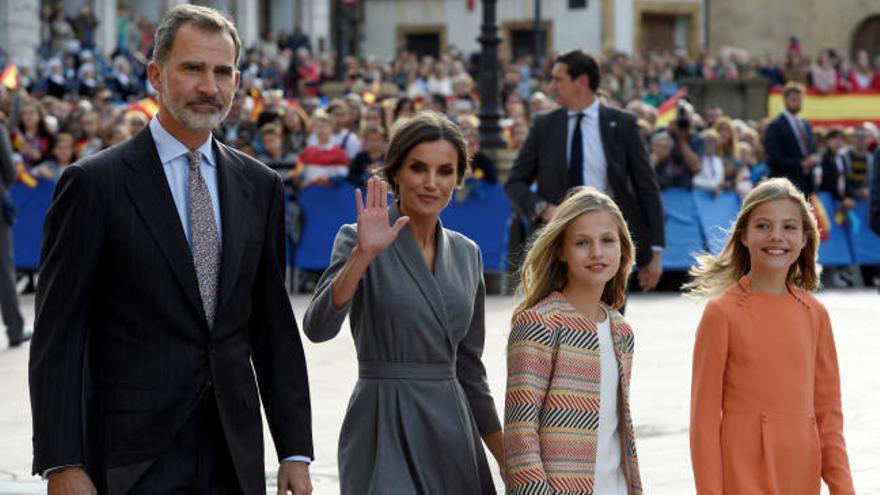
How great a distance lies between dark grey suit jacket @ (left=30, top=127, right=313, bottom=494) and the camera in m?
4.25

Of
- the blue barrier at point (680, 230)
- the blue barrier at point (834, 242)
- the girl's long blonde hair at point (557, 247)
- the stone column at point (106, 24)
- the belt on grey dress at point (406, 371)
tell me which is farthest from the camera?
the stone column at point (106, 24)

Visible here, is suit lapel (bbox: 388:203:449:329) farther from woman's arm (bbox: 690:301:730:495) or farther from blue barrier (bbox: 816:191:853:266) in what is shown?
blue barrier (bbox: 816:191:853:266)

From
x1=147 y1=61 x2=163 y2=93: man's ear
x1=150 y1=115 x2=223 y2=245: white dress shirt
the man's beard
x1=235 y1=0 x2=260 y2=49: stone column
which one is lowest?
x1=150 y1=115 x2=223 y2=245: white dress shirt

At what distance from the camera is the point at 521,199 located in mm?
9734

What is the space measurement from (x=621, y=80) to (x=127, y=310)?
3366 centimetres

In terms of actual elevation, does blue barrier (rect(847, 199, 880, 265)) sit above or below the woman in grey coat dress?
below

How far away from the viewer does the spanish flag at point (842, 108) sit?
32.8 m

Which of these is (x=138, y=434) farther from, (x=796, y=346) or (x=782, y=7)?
(x=782, y=7)

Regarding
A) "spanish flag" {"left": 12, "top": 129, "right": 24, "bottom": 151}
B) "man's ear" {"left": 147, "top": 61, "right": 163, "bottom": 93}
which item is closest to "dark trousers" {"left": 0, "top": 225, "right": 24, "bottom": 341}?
"spanish flag" {"left": 12, "top": 129, "right": 24, "bottom": 151}

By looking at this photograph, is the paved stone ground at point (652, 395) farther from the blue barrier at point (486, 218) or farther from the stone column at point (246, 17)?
the stone column at point (246, 17)

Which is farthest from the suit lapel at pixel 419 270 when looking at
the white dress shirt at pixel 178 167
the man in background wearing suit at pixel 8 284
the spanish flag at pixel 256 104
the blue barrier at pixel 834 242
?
the spanish flag at pixel 256 104

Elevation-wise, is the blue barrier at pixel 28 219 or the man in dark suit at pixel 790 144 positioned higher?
the man in dark suit at pixel 790 144

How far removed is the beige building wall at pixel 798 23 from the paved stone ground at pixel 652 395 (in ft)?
143

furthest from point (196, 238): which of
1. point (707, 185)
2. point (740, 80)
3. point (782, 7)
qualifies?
point (782, 7)
